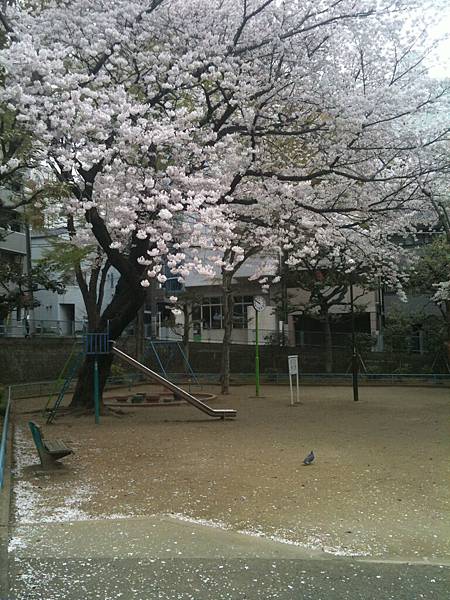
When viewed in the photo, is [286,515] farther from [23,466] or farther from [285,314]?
[285,314]

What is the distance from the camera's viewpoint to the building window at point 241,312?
122 ft

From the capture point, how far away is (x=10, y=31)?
12211 millimetres

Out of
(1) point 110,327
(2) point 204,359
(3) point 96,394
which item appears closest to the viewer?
(3) point 96,394

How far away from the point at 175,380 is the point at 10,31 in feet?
57.3

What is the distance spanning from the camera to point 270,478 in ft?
25.0

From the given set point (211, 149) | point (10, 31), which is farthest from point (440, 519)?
point (10, 31)

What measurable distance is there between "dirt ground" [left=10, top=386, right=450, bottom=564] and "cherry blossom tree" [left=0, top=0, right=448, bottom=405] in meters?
3.61

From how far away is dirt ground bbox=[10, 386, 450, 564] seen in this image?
18.3 ft

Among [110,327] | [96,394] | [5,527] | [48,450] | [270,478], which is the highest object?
[110,327]

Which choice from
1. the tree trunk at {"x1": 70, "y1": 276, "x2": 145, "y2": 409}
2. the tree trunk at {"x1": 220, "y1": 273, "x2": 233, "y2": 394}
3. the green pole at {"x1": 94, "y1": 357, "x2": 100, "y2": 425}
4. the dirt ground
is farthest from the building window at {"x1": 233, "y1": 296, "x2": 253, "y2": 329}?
the dirt ground

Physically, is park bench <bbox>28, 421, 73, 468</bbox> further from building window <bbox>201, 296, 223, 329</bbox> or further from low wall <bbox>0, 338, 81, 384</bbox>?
building window <bbox>201, 296, 223, 329</bbox>

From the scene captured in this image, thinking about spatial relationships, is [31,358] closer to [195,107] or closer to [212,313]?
[195,107]

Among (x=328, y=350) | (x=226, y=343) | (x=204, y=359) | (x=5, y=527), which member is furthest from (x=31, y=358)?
(x=5, y=527)

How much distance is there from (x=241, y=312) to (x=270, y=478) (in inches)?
1251
